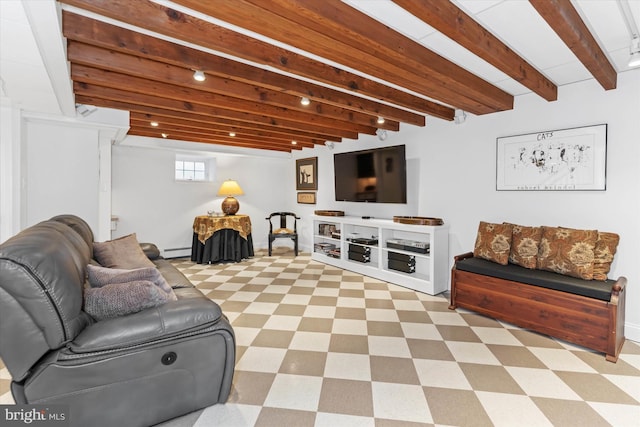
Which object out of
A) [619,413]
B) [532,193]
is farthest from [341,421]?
[532,193]

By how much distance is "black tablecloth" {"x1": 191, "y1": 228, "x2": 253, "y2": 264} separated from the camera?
553 cm

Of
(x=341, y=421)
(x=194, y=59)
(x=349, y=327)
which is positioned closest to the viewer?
(x=341, y=421)

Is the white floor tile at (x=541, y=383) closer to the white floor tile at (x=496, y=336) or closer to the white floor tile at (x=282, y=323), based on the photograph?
the white floor tile at (x=496, y=336)

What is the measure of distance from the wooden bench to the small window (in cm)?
504

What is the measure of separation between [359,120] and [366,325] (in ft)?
8.15

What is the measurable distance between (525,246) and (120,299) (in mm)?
3360

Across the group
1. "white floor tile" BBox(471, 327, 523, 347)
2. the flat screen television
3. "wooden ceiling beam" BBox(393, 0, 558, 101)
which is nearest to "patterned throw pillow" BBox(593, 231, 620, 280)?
"white floor tile" BBox(471, 327, 523, 347)

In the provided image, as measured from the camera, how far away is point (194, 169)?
645 centimetres

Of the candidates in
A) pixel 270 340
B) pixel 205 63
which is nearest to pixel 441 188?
pixel 270 340

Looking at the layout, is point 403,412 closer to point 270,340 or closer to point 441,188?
point 270,340

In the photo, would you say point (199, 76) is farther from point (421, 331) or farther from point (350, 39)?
point (421, 331)

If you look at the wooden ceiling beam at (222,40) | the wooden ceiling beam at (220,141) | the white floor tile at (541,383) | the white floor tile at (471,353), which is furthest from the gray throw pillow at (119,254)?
the white floor tile at (541,383)

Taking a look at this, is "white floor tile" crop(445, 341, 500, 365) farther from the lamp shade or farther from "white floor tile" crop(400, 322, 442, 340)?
the lamp shade

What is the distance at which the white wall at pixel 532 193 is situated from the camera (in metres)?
2.75
